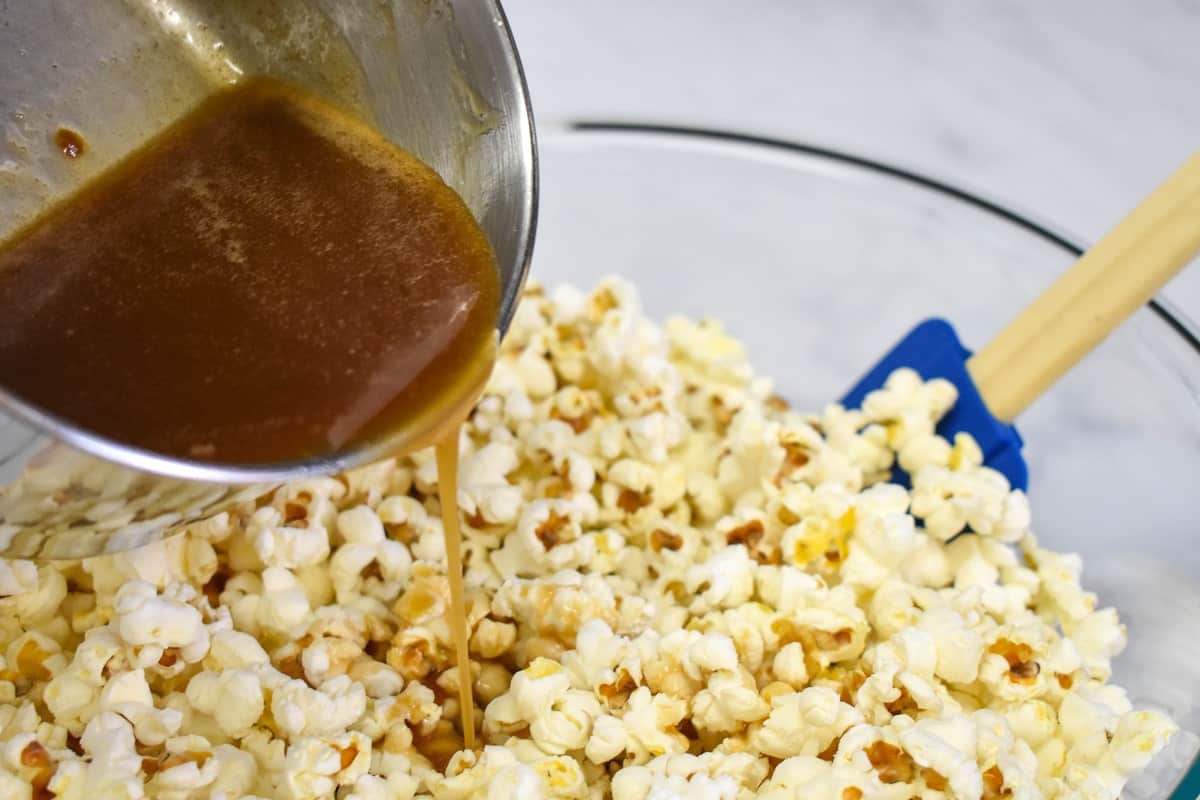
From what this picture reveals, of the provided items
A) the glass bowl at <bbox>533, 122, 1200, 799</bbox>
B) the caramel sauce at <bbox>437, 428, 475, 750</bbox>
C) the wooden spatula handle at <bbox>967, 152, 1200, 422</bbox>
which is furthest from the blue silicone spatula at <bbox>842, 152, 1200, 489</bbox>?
the caramel sauce at <bbox>437, 428, 475, 750</bbox>

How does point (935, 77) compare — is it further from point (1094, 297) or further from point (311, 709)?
point (311, 709)

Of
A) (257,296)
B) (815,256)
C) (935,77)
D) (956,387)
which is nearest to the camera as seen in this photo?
(257,296)

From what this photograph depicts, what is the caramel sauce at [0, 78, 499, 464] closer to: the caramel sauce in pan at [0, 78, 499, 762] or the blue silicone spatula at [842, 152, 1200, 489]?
the caramel sauce in pan at [0, 78, 499, 762]

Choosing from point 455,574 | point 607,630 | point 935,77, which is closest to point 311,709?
point 455,574

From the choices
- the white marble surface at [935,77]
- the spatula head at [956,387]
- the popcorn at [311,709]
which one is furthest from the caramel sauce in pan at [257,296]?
the white marble surface at [935,77]

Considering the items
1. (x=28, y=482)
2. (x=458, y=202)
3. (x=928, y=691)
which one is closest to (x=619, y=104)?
(x=458, y=202)
